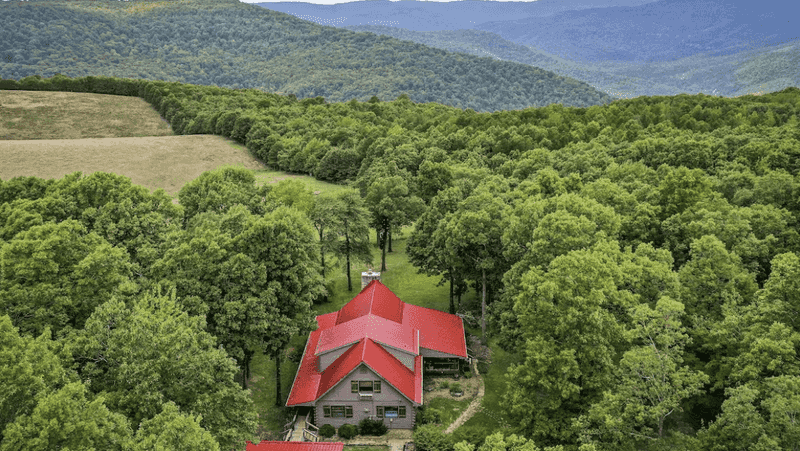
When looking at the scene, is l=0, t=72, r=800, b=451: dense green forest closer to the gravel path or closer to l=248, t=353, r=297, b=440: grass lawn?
the gravel path

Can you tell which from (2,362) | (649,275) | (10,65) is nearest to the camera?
(2,362)

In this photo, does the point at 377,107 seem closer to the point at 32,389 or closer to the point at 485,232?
the point at 485,232

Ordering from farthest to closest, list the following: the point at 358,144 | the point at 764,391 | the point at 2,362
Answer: the point at 358,144 → the point at 764,391 → the point at 2,362

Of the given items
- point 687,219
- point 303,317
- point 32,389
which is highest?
point 687,219

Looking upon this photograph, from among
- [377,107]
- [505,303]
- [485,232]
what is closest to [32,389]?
[505,303]

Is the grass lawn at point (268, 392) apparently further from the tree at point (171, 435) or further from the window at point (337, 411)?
the tree at point (171, 435)

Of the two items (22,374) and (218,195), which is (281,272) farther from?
(22,374)
